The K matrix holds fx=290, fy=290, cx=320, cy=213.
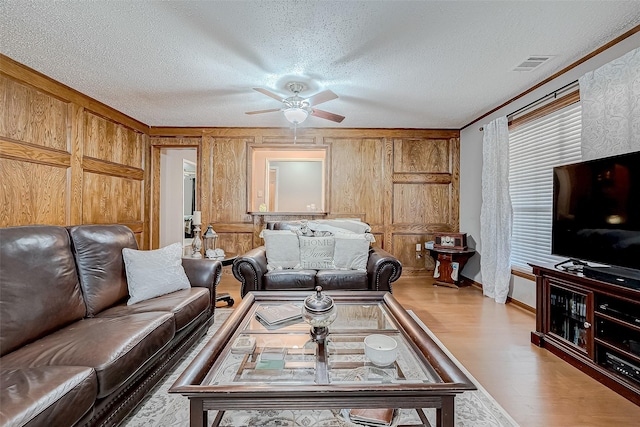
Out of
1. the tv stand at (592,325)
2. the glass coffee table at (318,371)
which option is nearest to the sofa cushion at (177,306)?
the glass coffee table at (318,371)

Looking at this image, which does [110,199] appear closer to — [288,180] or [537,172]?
[288,180]

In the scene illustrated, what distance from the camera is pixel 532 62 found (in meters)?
2.67

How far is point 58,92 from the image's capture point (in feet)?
10.4

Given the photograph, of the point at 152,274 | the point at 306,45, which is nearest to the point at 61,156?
the point at 152,274

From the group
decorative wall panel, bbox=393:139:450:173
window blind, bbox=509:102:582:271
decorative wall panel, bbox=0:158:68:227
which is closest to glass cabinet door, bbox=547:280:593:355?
window blind, bbox=509:102:582:271

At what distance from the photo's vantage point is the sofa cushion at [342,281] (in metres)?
3.04

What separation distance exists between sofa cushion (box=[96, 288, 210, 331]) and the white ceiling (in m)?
2.04

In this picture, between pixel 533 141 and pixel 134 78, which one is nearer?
pixel 134 78

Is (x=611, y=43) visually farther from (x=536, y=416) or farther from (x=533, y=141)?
(x=536, y=416)

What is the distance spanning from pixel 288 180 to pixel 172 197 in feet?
7.66

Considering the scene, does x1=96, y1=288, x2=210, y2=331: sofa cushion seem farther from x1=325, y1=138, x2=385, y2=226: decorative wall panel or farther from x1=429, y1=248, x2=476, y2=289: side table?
x1=429, y1=248, x2=476, y2=289: side table

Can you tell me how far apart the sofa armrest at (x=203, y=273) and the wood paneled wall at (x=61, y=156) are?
5.83ft

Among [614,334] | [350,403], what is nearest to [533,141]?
[614,334]

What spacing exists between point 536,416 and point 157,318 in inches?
89.3
